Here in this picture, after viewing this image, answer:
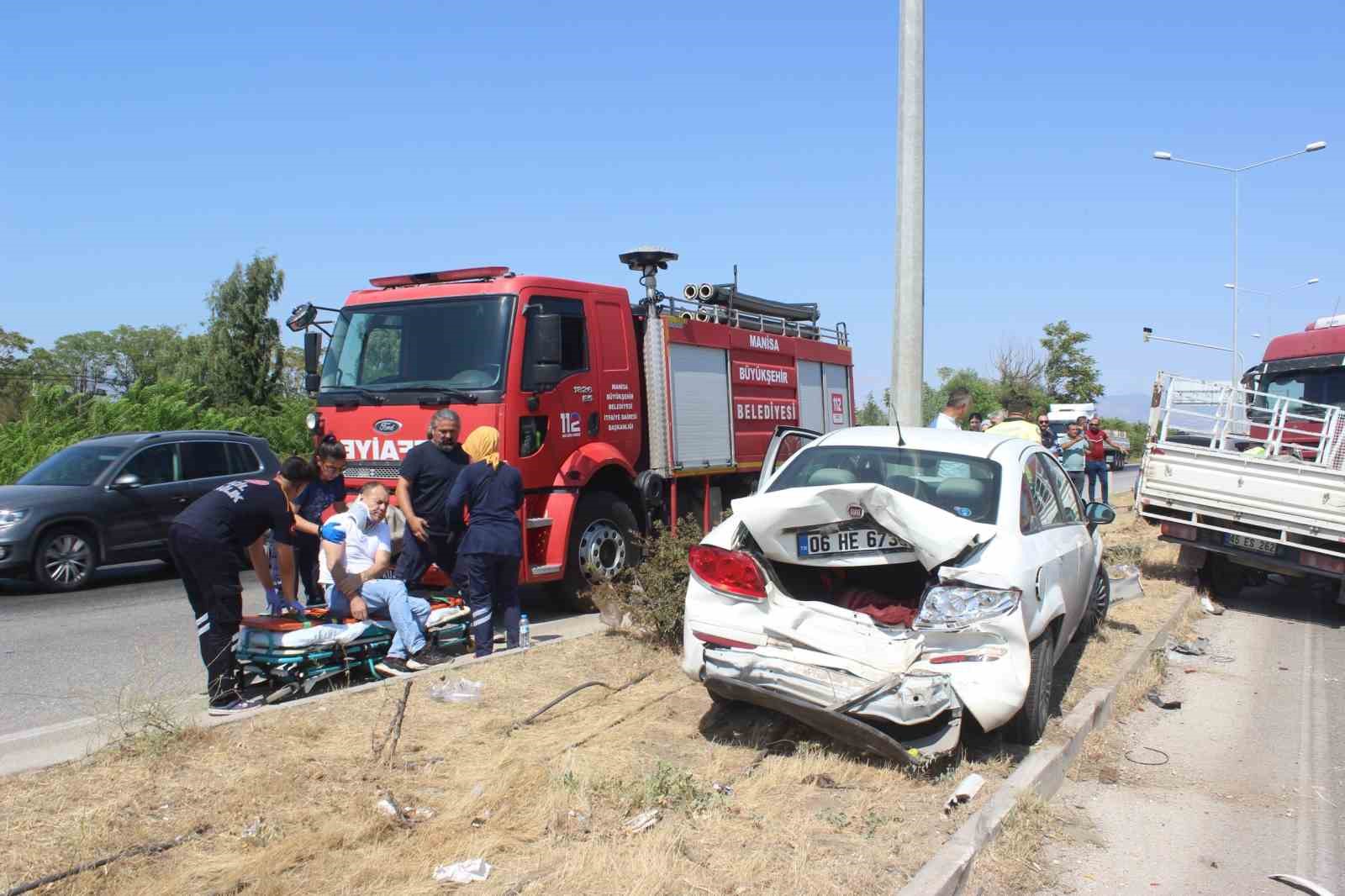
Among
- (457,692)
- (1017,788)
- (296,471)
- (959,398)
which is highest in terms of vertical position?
(959,398)

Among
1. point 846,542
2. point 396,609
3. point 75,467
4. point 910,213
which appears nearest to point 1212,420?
point 910,213

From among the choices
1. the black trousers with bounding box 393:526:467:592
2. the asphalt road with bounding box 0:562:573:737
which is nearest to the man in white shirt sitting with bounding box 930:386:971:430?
the asphalt road with bounding box 0:562:573:737

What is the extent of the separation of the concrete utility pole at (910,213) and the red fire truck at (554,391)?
2.42m

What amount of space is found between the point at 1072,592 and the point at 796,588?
1911 millimetres

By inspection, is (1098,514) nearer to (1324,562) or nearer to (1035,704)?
(1035,704)

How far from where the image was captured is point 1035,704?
217 inches

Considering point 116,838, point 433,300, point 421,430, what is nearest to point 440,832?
point 116,838

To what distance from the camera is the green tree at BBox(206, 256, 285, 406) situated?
30.9 meters

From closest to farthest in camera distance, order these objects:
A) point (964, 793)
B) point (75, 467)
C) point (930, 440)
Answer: point (964, 793) → point (930, 440) → point (75, 467)

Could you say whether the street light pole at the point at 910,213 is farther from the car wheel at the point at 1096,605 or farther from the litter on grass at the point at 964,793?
the litter on grass at the point at 964,793

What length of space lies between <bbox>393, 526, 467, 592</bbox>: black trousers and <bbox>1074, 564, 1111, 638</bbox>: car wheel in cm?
469

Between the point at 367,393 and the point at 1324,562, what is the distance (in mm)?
8651

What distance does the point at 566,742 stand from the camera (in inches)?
211

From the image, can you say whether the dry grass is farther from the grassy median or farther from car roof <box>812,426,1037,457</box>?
car roof <box>812,426,1037,457</box>
